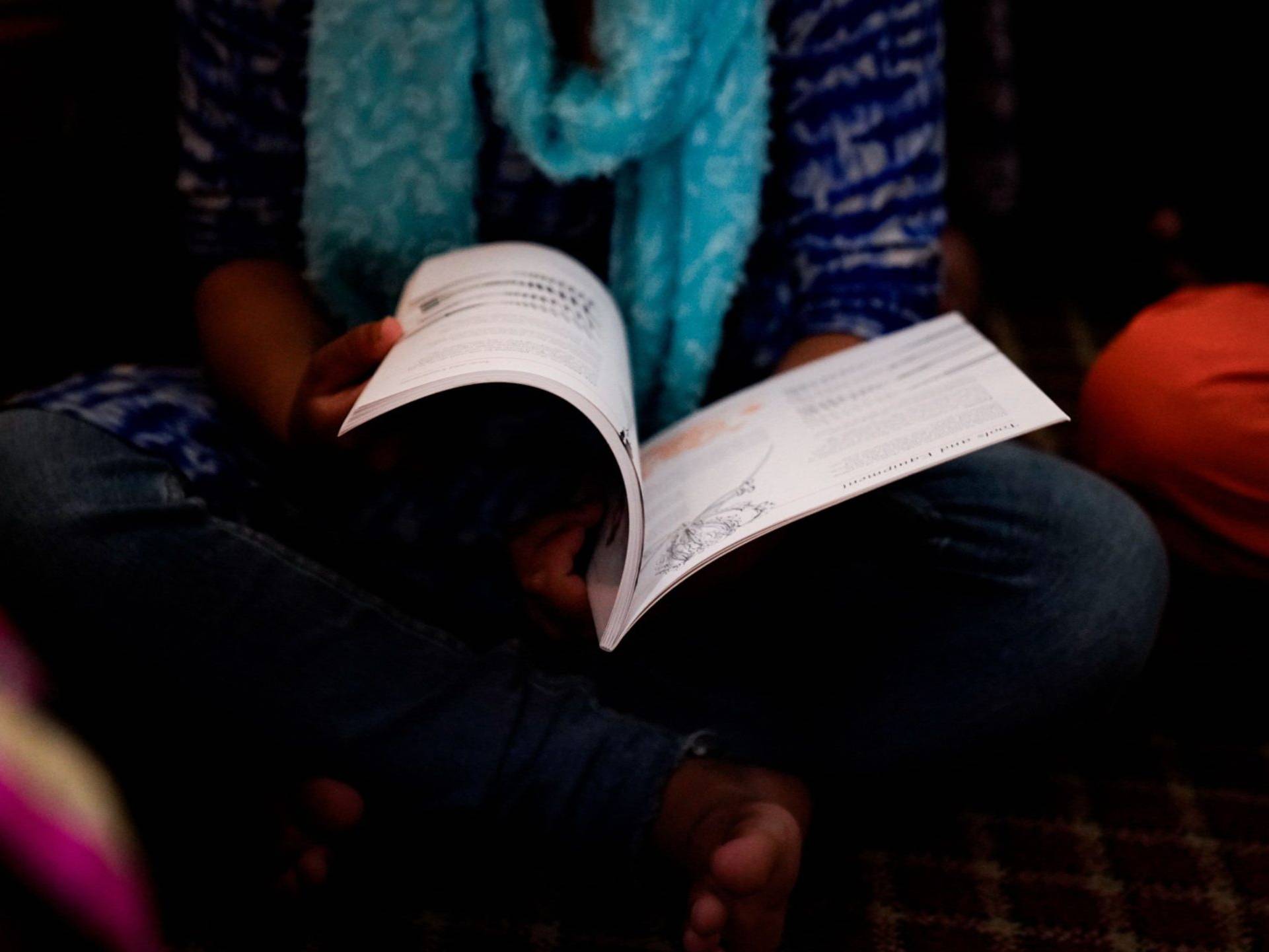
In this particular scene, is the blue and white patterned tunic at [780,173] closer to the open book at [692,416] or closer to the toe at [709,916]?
the open book at [692,416]

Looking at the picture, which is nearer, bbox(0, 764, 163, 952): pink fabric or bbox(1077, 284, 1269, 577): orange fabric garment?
bbox(0, 764, 163, 952): pink fabric

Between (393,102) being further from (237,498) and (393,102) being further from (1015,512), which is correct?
(1015,512)

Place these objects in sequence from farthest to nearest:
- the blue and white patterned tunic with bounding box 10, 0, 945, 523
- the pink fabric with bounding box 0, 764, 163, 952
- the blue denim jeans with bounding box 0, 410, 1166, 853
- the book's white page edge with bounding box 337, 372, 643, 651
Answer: the blue and white patterned tunic with bounding box 10, 0, 945, 523, the blue denim jeans with bounding box 0, 410, 1166, 853, the book's white page edge with bounding box 337, 372, 643, 651, the pink fabric with bounding box 0, 764, 163, 952

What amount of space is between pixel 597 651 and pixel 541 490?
0.34 feet

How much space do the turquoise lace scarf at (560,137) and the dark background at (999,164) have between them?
186 millimetres

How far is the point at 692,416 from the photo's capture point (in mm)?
618

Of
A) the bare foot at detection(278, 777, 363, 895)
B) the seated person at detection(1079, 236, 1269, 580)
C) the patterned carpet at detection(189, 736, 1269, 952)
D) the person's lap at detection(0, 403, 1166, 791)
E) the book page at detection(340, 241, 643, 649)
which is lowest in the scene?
the patterned carpet at detection(189, 736, 1269, 952)

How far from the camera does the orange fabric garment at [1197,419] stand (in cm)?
63

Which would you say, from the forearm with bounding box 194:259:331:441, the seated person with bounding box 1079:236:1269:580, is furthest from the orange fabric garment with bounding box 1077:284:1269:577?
the forearm with bounding box 194:259:331:441

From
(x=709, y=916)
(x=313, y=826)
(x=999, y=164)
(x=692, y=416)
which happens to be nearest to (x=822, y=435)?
(x=692, y=416)

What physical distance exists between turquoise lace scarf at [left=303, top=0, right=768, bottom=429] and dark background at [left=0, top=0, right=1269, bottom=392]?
0.19 meters

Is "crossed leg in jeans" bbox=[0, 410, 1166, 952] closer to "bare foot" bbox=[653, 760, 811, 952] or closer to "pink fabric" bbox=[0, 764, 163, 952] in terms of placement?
"bare foot" bbox=[653, 760, 811, 952]

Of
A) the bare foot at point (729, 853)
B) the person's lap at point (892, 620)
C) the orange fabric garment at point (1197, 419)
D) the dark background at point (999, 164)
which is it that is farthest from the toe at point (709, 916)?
the dark background at point (999, 164)

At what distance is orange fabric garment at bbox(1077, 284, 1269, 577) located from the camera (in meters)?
0.63
